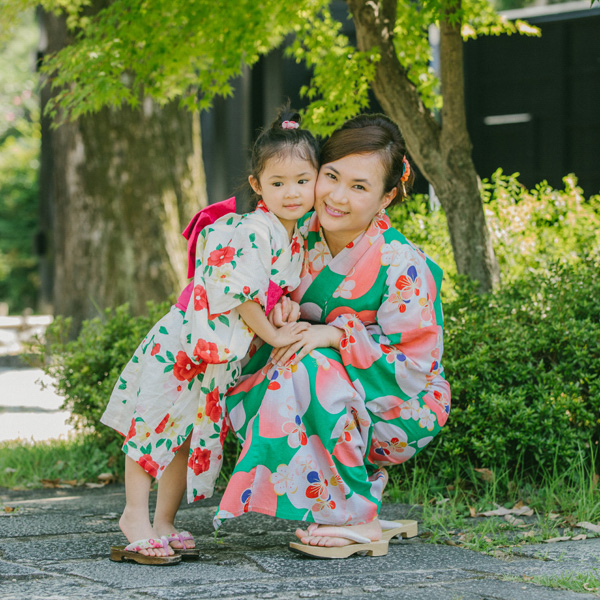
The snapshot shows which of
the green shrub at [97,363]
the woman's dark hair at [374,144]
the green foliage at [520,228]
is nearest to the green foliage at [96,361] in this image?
the green shrub at [97,363]

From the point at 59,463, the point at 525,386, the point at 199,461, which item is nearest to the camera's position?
the point at 199,461

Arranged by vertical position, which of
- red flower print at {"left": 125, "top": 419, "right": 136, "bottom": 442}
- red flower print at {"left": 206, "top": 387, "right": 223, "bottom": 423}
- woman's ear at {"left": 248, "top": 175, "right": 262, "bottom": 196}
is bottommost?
red flower print at {"left": 125, "top": 419, "right": 136, "bottom": 442}

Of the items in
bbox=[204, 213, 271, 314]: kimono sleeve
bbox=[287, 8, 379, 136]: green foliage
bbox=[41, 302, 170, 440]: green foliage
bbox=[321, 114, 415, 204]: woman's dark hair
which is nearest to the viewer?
bbox=[204, 213, 271, 314]: kimono sleeve

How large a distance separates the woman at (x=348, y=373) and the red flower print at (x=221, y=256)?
0.36m

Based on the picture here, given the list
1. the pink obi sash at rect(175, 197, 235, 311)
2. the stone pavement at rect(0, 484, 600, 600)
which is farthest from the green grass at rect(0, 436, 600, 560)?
the pink obi sash at rect(175, 197, 235, 311)

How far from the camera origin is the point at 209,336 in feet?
8.71

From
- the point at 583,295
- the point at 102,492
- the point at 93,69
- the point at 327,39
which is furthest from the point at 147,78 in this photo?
the point at 583,295

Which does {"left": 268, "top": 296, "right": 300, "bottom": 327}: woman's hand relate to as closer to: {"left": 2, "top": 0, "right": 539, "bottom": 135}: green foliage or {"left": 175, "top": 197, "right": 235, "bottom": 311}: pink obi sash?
{"left": 175, "top": 197, "right": 235, "bottom": 311}: pink obi sash

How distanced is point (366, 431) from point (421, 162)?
2.46 m

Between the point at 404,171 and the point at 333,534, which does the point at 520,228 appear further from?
the point at 333,534

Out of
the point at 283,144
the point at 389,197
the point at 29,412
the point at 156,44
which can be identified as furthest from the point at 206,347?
the point at 29,412

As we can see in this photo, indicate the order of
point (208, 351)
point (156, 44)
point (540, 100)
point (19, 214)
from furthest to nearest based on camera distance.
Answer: point (19, 214) < point (540, 100) < point (156, 44) < point (208, 351)

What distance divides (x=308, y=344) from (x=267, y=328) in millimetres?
146

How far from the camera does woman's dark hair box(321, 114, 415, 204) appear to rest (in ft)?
9.43
